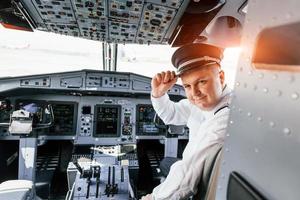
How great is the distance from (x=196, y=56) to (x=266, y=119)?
0.98 m

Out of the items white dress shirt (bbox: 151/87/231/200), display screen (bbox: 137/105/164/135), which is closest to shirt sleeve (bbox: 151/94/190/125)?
white dress shirt (bbox: 151/87/231/200)

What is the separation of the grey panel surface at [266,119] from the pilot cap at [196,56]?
0.81 m

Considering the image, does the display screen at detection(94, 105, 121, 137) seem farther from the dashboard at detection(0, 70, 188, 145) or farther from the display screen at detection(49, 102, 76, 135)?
the display screen at detection(49, 102, 76, 135)

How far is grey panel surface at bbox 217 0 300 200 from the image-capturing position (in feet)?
1.41

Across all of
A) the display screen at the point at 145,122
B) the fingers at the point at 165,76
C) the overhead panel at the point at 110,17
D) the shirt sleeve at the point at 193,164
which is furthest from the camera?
the display screen at the point at 145,122

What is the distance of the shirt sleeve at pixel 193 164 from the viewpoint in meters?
1.20

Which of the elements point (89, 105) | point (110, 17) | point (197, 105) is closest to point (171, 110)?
point (197, 105)

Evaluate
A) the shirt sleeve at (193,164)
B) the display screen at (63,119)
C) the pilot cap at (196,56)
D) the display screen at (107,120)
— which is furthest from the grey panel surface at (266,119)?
the display screen at (63,119)

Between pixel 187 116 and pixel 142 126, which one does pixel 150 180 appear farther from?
pixel 187 116

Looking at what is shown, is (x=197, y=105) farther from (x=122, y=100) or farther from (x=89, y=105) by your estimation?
(x=89, y=105)

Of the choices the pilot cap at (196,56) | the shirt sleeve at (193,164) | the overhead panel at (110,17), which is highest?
the overhead panel at (110,17)

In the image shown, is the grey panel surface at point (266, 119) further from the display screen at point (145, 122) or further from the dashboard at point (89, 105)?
the display screen at point (145, 122)

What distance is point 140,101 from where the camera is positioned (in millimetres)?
4004

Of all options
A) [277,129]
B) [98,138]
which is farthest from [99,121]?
[277,129]
